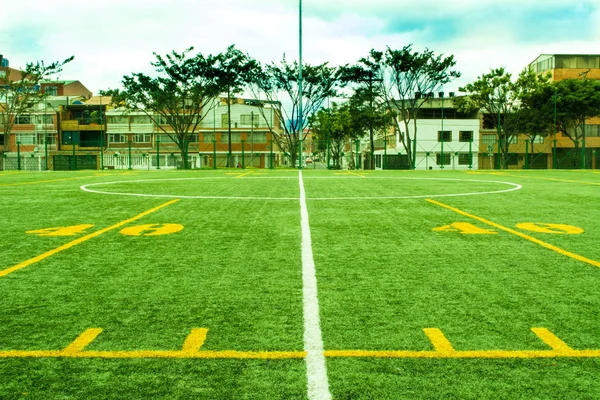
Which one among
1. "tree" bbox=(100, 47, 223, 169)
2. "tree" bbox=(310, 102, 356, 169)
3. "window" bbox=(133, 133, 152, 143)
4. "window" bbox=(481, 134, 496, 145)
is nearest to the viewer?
"tree" bbox=(100, 47, 223, 169)

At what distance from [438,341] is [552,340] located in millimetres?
672

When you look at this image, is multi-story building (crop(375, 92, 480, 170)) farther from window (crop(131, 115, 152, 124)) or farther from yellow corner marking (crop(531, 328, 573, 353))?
yellow corner marking (crop(531, 328, 573, 353))

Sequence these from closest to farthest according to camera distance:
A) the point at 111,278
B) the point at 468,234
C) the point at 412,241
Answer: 1. the point at 111,278
2. the point at 412,241
3. the point at 468,234

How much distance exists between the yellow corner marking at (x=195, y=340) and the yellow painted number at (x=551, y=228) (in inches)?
221

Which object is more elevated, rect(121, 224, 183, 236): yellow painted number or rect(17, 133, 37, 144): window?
rect(17, 133, 37, 144): window

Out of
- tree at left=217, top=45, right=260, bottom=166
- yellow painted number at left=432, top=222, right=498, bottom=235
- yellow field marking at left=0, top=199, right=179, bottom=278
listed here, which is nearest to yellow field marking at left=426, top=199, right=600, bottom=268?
yellow painted number at left=432, top=222, right=498, bottom=235

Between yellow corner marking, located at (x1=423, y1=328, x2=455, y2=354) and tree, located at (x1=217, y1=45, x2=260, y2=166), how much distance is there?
148ft

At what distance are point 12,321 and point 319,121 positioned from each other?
3105 inches

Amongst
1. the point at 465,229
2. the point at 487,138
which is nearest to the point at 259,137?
the point at 487,138

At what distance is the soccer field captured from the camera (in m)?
2.77

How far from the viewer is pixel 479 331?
3500 mm

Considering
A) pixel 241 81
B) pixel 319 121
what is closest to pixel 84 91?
pixel 319 121

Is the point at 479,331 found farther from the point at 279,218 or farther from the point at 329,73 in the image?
the point at 329,73

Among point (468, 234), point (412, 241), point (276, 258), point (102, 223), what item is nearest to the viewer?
point (276, 258)
